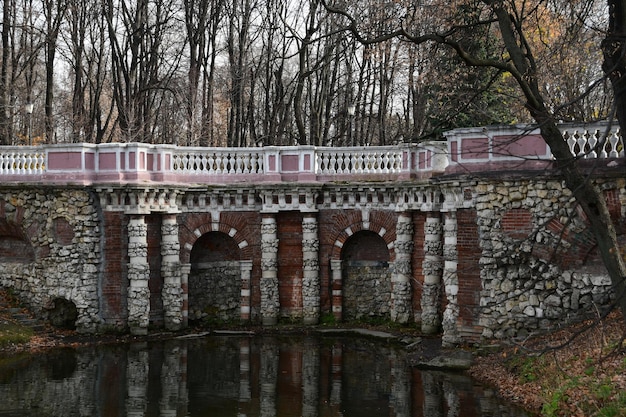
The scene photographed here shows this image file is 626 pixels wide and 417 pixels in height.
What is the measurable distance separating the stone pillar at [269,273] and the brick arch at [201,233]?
2.12 feet

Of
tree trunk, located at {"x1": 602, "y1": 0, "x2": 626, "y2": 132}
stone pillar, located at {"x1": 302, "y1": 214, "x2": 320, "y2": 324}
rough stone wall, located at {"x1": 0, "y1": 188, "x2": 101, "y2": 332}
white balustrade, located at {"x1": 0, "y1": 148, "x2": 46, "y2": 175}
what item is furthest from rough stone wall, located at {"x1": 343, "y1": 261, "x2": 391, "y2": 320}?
tree trunk, located at {"x1": 602, "y1": 0, "x2": 626, "y2": 132}

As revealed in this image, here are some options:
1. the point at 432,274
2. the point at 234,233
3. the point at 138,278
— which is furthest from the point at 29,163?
the point at 432,274

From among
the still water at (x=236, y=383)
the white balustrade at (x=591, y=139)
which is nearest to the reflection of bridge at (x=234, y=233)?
the still water at (x=236, y=383)

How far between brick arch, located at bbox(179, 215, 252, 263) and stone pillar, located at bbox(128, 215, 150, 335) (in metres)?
1.31

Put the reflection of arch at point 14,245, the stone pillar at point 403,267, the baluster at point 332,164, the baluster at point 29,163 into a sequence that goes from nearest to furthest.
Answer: the stone pillar at point 403,267, the baluster at point 29,163, the reflection of arch at point 14,245, the baluster at point 332,164

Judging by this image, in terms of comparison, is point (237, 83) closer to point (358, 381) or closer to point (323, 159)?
point (323, 159)

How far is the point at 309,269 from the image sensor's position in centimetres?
2220

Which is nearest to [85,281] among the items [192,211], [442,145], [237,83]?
[192,211]

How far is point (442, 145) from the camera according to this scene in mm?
20359

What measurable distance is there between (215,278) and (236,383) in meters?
7.01

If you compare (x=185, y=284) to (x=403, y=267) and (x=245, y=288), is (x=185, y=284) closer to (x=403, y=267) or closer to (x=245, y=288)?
(x=245, y=288)

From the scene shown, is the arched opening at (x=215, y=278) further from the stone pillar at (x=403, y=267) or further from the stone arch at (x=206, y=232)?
the stone pillar at (x=403, y=267)

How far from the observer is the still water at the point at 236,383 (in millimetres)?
14109

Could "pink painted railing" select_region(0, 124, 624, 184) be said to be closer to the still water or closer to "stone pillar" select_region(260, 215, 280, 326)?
"stone pillar" select_region(260, 215, 280, 326)
